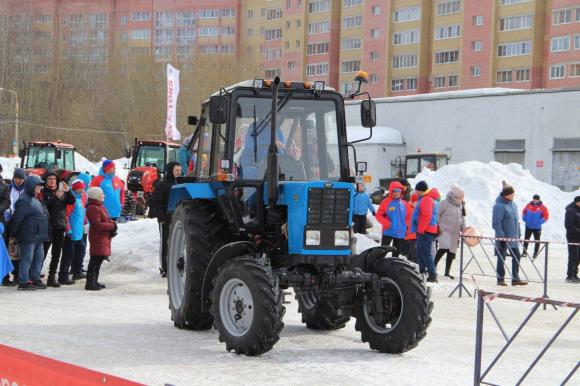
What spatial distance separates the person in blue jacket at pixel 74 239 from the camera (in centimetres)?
1357

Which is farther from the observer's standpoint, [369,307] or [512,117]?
[512,117]

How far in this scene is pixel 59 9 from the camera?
103062 millimetres

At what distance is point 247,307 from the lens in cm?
820

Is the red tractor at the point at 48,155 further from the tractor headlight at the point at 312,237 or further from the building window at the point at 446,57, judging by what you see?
the building window at the point at 446,57

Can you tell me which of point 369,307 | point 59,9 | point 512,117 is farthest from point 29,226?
point 59,9

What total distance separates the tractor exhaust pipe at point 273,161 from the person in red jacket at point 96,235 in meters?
5.06

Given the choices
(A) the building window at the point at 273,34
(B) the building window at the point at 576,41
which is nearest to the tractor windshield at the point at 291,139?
(B) the building window at the point at 576,41

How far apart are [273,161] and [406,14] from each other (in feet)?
234

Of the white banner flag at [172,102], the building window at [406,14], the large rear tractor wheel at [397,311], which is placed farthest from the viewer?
the building window at [406,14]

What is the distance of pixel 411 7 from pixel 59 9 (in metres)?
45.6

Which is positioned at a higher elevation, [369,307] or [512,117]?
[512,117]

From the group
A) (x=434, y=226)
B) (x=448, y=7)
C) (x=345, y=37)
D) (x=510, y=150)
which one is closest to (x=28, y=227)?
(x=434, y=226)

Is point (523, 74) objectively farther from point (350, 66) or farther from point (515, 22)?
point (350, 66)

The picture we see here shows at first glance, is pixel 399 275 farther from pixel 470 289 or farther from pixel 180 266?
pixel 470 289
